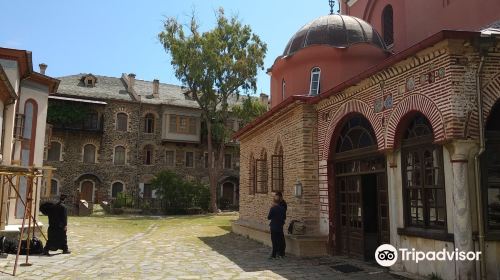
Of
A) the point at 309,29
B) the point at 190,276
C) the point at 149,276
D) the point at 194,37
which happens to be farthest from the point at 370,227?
the point at 194,37

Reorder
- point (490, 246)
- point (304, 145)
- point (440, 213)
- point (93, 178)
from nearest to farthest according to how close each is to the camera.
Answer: point (490, 246)
point (440, 213)
point (304, 145)
point (93, 178)

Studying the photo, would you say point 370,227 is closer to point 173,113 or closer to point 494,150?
point 494,150

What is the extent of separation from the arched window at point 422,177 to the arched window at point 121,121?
3175cm

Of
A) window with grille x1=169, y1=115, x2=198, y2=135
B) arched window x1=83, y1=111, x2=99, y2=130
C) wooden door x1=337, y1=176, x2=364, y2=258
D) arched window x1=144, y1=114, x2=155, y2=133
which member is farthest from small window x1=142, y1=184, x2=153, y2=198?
wooden door x1=337, y1=176, x2=364, y2=258

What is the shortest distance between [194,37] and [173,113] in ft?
24.8

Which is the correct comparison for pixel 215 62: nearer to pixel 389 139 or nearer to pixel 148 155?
pixel 148 155

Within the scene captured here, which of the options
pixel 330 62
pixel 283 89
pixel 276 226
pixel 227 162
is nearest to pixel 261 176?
pixel 283 89

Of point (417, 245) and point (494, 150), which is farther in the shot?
point (417, 245)

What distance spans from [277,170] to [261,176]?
2.23 metres

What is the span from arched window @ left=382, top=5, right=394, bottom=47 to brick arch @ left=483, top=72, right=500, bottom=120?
361 inches

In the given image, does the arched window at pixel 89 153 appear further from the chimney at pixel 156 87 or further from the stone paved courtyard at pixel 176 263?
the stone paved courtyard at pixel 176 263

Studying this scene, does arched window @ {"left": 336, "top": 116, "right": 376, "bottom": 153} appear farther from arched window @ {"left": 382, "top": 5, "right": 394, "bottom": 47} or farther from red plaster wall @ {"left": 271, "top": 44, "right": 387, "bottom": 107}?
arched window @ {"left": 382, "top": 5, "right": 394, "bottom": 47}

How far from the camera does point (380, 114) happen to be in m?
9.18

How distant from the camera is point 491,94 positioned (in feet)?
A: 23.9
